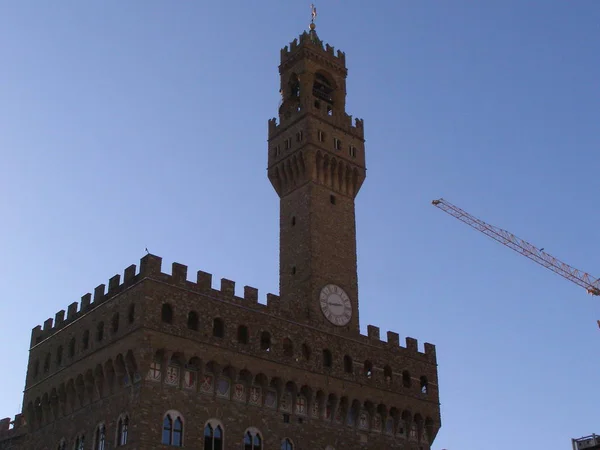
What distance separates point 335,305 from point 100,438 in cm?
1470

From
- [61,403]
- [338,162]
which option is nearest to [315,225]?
[338,162]

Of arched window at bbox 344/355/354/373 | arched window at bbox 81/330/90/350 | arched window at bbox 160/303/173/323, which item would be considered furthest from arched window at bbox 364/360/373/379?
arched window at bbox 81/330/90/350

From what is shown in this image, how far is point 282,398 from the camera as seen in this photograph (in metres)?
40.4

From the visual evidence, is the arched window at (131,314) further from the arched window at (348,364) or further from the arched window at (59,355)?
the arched window at (348,364)

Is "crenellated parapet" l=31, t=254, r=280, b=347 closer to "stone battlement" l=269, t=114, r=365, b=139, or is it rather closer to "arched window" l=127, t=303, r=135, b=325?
"arched window" l=127, t=303, r=135, b=325

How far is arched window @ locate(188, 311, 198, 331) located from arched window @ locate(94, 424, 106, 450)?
6.05 metres

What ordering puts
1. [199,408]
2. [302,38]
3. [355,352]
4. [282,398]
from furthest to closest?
[302,38], [355,352], [282,398], [199,408]

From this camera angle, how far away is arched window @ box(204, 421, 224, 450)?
121 feet

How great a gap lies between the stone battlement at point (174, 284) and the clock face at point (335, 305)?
150cm

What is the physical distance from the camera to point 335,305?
149 ft

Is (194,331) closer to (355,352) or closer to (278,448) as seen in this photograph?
(278,448)

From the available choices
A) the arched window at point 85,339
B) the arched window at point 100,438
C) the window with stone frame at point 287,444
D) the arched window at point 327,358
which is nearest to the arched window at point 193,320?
the arched window at point 85,339

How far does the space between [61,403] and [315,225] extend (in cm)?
1674

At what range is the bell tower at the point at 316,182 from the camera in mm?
45581
